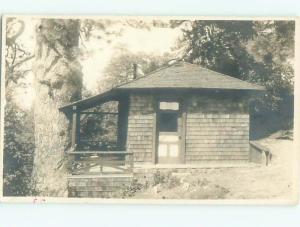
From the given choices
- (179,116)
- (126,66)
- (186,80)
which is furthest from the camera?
(179,116)

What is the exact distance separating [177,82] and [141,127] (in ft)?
1.98

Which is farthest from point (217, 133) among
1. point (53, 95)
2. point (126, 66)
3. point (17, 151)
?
point (17, 151)

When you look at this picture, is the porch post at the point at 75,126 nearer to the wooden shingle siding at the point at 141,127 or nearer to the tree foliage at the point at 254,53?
the wooden shingle siding at the point at 141,127

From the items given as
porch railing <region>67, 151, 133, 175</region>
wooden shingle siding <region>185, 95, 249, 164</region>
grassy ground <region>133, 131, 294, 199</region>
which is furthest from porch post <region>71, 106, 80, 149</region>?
wooden shingle siding <region>185, 95, 249, 164</region>

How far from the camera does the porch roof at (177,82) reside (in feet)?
17.7

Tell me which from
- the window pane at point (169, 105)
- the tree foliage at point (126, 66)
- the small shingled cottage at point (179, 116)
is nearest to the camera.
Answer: the tree foliage at point (126, 66)

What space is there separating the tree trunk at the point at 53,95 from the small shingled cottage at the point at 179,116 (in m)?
0.14

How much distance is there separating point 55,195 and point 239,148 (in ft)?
6.42

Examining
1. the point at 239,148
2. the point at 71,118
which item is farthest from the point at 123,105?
the point at 239,148

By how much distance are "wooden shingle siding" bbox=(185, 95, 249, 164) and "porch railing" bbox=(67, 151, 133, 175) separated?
649mm

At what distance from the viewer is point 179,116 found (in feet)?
18.3

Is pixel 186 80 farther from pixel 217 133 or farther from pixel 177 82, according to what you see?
pixel 217 133

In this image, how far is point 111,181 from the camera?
5422 millimetres

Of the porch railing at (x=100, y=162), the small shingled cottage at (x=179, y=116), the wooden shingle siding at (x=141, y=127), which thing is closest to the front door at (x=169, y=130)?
the small shingled cottage at (x=179, y=116)
